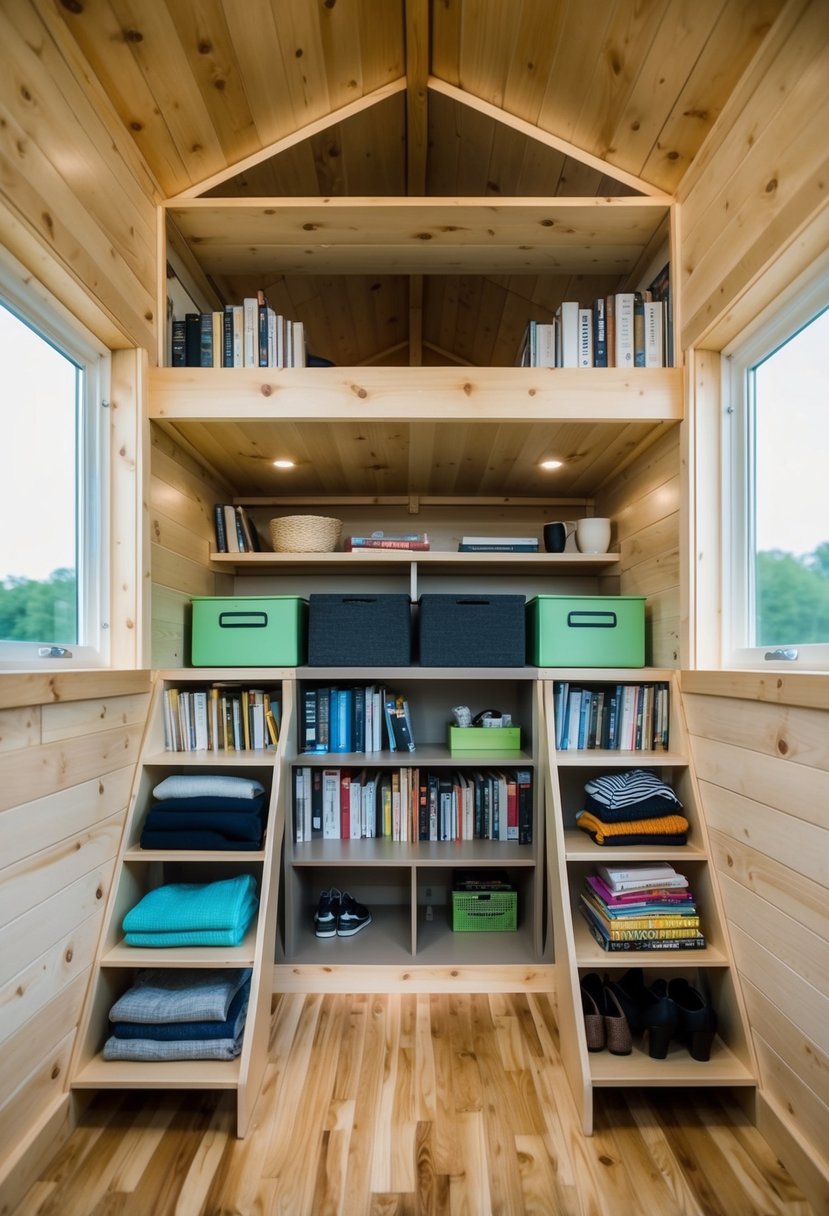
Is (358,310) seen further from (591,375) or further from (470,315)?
(591,375)

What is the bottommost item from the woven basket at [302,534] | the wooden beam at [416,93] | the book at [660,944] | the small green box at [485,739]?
the book at [660,944]

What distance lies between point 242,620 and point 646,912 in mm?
1471

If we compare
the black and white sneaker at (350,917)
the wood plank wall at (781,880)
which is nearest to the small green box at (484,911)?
the black and white sneaker at (350,917)

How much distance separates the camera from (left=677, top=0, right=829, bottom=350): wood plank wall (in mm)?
1323

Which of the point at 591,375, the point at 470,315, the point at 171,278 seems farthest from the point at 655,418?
the point at 171,278

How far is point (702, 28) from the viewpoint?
1.54 m

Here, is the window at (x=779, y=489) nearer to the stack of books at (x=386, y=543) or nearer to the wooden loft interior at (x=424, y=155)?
the wooden loft interior at (x=424, y=155)

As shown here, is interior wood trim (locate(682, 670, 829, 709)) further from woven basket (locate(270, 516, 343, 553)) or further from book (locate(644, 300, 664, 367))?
woven basket (locate(270, 516, 343, 553))

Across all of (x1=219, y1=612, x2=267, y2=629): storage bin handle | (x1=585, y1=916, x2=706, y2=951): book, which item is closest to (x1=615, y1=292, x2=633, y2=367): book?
(x1=219, y1=612, x2=267, y2=629): storage bin handle

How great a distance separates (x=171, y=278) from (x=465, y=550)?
1.32 metres

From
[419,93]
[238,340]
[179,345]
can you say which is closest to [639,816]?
[238,340]

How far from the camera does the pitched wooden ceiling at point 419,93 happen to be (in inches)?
63.3

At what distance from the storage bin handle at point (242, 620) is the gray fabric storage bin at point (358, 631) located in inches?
6.4

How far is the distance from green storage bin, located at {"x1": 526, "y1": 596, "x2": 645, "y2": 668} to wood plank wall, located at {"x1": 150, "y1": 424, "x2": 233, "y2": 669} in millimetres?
1175
